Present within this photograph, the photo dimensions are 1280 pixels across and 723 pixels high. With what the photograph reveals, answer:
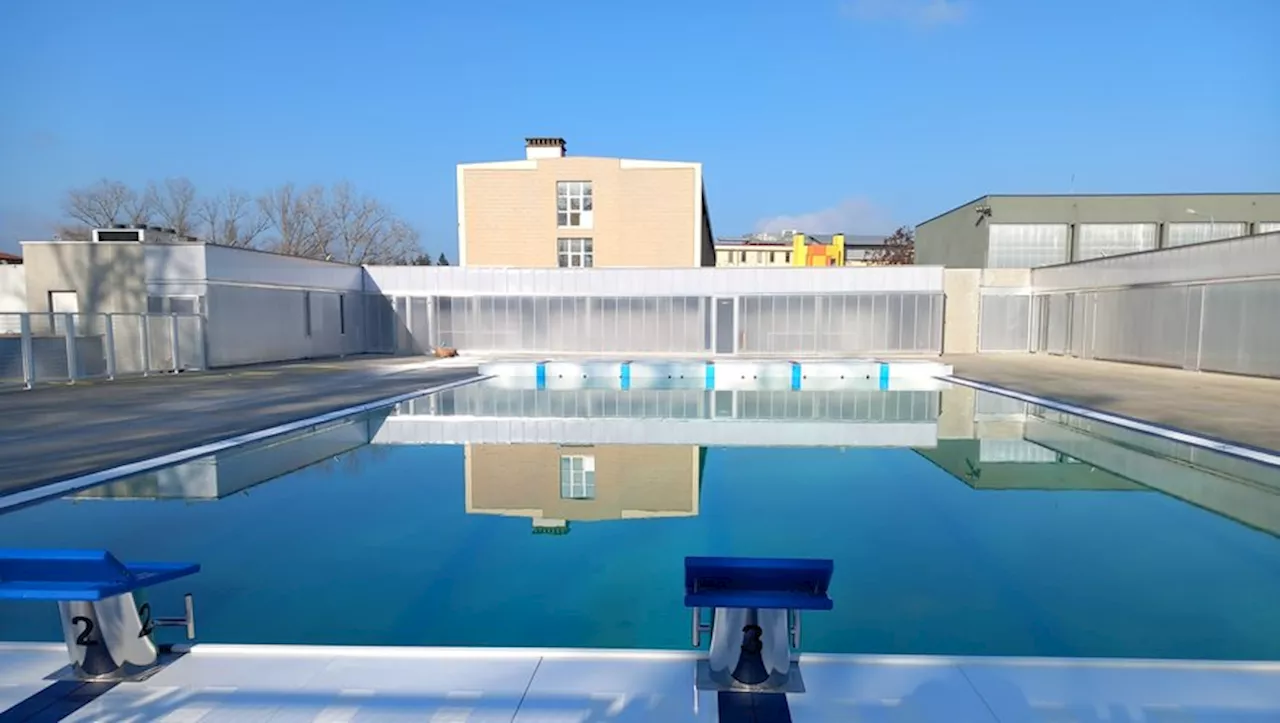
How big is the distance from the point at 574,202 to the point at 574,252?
7.26 ft

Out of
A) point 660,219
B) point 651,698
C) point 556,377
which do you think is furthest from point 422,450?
point 660,219

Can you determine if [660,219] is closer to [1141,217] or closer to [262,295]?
[262,295]

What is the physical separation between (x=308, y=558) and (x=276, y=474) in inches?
107

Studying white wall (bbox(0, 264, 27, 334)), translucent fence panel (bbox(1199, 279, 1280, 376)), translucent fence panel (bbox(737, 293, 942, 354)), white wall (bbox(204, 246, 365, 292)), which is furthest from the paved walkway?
translucent fence panel (bbox(1199, 279, 1280, 376))

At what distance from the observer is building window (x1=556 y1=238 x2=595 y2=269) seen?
30.7 m

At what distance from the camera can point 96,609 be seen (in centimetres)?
306

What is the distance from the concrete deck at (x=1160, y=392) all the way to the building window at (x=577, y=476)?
826 cm

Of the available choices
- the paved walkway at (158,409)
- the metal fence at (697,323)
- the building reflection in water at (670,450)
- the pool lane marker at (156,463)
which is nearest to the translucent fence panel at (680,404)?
the building reflection in water at (670,450)

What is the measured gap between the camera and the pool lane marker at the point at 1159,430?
7898 mm

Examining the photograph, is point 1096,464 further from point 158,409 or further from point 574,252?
point 574,252

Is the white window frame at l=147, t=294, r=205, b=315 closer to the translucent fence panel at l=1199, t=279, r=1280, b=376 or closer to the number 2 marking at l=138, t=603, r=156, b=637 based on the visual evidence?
the number 2 marking at l=138, t=603, r=156, b=637

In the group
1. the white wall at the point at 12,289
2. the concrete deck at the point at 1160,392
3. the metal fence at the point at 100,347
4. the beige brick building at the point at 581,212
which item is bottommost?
the concrete deck at the point at 1160,392

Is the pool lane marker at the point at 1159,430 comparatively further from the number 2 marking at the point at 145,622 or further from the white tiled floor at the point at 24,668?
the white tiled floor at the point at 24,668

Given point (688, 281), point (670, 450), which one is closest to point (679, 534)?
point (670, 450)
